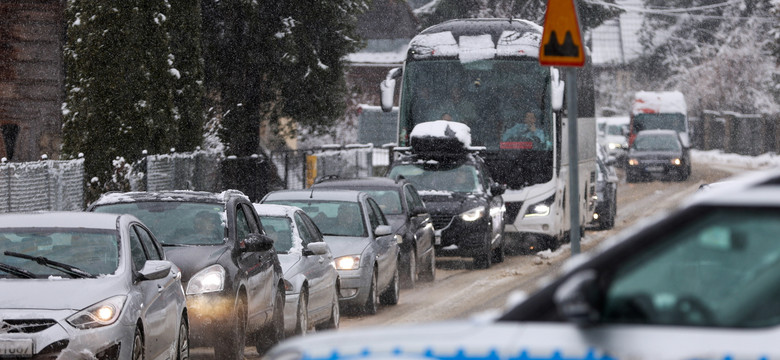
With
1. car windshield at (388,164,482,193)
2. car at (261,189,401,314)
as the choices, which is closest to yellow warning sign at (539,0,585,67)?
car at (261,189,401,314)

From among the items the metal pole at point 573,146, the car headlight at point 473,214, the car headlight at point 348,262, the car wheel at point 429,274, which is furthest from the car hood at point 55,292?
the car headlight at point 473,214

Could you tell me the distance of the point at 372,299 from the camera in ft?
50.6

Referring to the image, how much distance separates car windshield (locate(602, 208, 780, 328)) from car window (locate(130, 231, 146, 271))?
20.3ft

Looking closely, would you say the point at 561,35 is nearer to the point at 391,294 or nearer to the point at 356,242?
the point at 356,242

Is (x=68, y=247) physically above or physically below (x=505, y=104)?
below

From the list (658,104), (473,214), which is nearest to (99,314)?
(473,214)

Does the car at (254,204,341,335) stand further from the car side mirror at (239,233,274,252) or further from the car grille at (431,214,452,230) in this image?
the car grille at (431,214,452,230)

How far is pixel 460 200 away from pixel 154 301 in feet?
40.5

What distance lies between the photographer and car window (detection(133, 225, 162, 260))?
32.8 ft

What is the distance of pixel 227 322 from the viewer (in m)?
10.9

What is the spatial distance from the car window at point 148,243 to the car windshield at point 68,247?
1.44ft

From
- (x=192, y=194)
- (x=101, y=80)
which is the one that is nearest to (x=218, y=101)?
(x=101, y=80)

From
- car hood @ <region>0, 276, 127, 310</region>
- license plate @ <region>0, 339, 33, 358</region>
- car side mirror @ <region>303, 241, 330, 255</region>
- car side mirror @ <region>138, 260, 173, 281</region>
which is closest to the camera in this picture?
license plate @ <region>0, 339, 33, 358</region>

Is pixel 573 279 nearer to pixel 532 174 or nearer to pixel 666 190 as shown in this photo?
pixel 532 174
